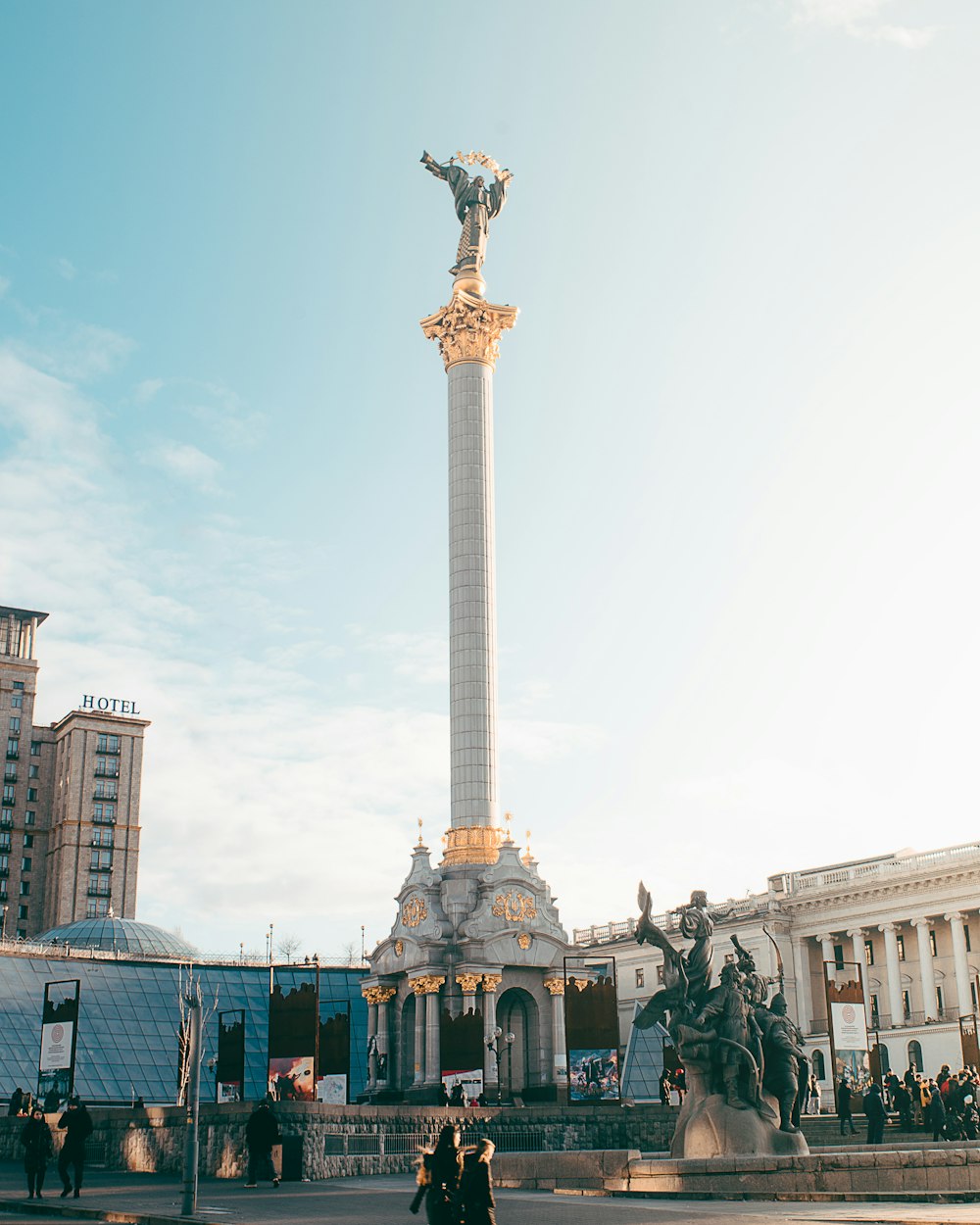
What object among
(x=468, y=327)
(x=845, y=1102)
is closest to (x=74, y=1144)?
(x=845, y=1102)

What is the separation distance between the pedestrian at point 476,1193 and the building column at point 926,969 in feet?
263

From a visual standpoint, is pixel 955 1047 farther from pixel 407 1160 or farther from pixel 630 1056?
pixel 407 1160

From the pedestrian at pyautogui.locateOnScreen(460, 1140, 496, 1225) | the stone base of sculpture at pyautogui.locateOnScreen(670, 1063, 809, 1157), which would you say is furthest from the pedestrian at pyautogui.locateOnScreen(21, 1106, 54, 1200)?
the pedestrian at pyautogui.locateOnScreen(460, 1140, 496, 1225)

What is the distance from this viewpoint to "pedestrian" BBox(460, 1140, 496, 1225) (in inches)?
570

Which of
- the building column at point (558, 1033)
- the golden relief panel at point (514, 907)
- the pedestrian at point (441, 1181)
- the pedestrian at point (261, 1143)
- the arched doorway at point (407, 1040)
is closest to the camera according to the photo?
the pedestrian at point (441, 1181)

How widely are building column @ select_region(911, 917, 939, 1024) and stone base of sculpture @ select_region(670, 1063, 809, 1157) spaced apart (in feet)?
209

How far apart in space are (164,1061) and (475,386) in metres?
50.2

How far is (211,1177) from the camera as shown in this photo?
3394 centimetres

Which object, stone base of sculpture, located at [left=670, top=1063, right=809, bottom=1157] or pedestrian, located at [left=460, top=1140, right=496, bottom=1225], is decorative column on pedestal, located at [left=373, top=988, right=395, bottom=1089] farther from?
pedestrian, located at [left=460, top=1140, right=496, bottom=1225]

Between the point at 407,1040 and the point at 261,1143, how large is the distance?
28901 mm

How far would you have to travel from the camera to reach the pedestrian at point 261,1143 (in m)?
31.2

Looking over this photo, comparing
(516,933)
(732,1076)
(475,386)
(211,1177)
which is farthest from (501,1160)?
(475,386)

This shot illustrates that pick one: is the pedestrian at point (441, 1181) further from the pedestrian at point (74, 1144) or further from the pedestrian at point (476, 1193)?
the pedestrian at point (74, 1144)

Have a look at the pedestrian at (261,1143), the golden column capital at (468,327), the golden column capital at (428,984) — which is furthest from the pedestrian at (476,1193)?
the golden column capital at (468,327)
